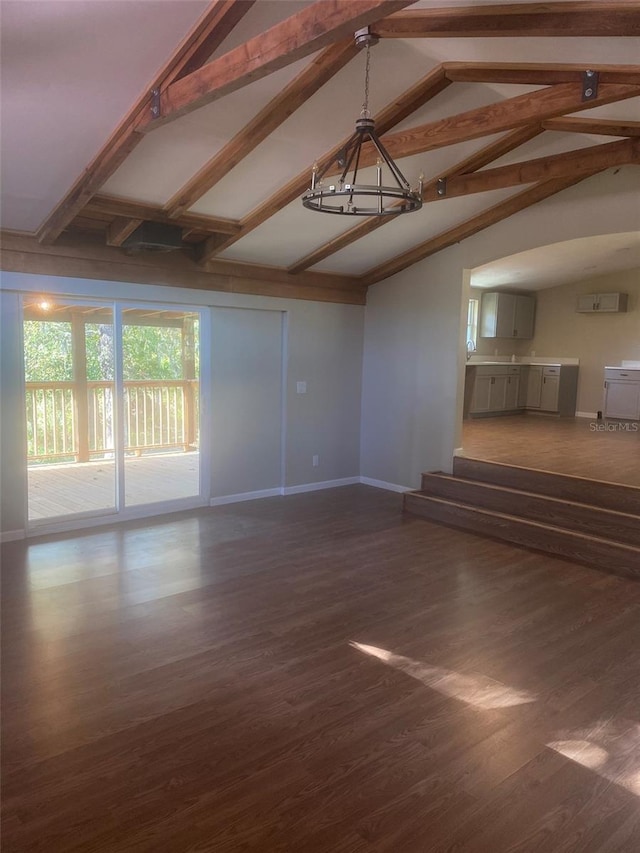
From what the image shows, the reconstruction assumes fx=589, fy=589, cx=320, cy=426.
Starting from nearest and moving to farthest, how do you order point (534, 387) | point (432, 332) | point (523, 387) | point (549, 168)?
point (549, 168) < point (432, 332) < point (534, 387) < point (523, 387)

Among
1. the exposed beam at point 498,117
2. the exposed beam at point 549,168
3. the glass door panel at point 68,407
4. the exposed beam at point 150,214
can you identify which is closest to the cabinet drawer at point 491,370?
the exposed beam at point 549,168

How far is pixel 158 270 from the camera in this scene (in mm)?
5391

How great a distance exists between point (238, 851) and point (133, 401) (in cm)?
A: 432

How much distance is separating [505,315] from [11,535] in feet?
26.4

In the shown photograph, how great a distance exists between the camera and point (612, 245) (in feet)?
23.2

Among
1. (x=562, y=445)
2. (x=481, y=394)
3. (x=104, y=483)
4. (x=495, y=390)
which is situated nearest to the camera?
(x=104, y=483)

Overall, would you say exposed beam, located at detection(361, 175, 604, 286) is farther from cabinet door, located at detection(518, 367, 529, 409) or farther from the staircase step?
cabinet door, located at detection(518, 367, 529, 409)

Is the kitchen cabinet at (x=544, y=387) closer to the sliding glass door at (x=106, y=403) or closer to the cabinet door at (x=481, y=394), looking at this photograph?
the cabinet door at (x=481, y=394)

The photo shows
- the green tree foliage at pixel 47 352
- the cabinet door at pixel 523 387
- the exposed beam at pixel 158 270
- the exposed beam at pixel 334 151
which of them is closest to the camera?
the exposed beam at pixel 334 151

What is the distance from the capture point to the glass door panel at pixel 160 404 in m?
5.55

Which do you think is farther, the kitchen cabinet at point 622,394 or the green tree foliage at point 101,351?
the kitchen cabinet at point 622,394

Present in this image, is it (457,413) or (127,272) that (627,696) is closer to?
(457,413)

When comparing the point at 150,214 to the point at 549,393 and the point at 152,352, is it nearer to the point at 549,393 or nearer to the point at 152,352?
the point at 152,352
